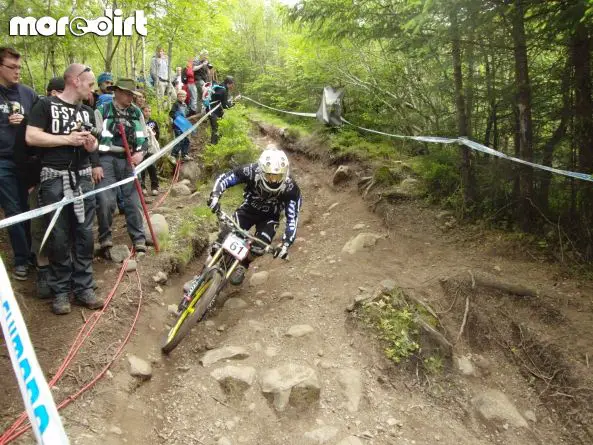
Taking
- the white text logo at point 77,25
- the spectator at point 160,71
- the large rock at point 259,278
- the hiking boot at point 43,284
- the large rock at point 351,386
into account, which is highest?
the white text logo at point 77,25

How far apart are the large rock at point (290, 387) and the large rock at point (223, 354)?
1.24 ft

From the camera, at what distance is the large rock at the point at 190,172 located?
11.6m

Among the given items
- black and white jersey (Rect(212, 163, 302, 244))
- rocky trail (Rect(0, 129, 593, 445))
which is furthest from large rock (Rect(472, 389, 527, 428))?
black and white jersey (Rect(212, 163, 302, 244))

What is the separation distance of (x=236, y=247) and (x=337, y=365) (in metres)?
1.96

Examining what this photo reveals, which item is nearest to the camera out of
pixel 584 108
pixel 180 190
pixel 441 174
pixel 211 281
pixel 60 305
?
pixel 60 305

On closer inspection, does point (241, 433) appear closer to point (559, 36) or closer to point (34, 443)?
point (34, 443)

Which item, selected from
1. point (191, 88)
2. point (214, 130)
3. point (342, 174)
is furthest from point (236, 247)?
point (191, 88)

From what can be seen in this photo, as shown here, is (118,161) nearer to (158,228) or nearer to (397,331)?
(158,228)

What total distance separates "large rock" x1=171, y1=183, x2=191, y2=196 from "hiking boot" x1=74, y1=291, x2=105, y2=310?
5.31m

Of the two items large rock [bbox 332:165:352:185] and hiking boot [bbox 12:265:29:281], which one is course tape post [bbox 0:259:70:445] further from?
large rock [bbox 332:165:352:185]

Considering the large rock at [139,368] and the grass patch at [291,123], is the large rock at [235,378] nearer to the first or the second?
the large rock at [139,368]

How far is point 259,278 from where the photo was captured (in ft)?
22.7

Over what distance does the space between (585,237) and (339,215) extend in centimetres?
452

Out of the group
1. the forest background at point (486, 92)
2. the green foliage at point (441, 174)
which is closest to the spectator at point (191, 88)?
the forest background at point (486, 92)
